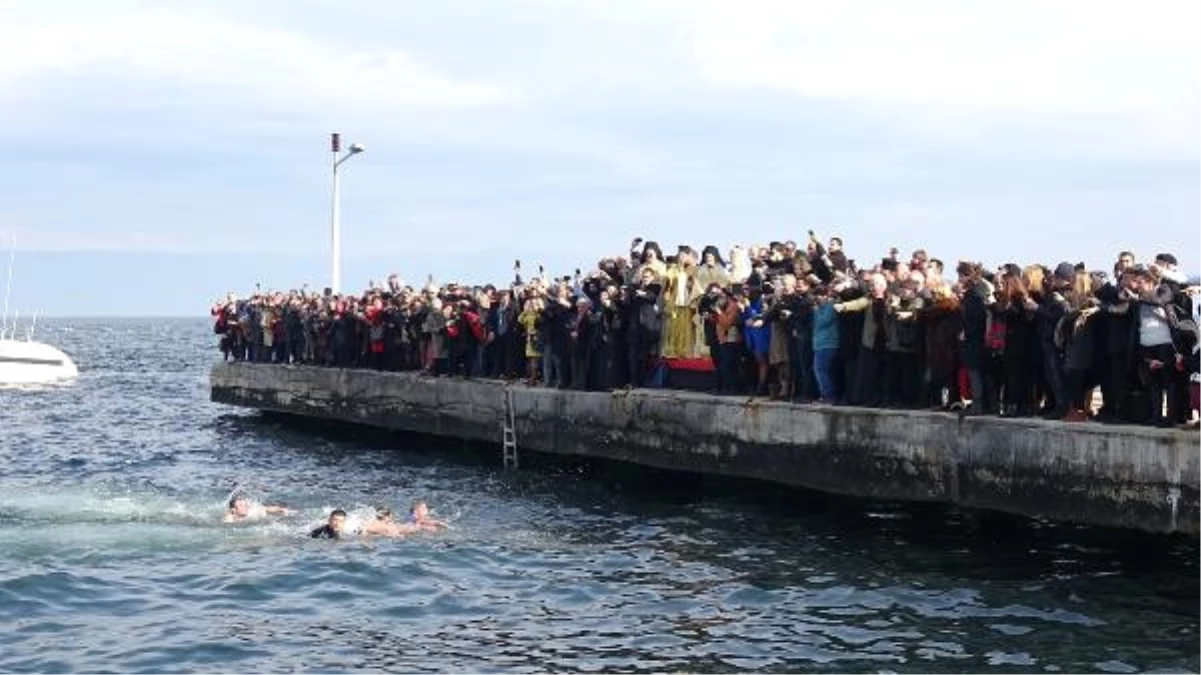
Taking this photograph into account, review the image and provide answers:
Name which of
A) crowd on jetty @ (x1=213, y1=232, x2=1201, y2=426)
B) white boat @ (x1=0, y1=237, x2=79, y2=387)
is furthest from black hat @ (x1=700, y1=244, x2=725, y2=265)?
white boat @ (x1=0, y1=237, x2=79, y2=387)

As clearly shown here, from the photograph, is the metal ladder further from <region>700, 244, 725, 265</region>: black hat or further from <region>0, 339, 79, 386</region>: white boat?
<region>0, 339, 79, 386</region>: white boat

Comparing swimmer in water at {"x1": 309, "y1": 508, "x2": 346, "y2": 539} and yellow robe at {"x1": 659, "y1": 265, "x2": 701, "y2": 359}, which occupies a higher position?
yellow robe at {"x1": 659, "y1": 265, "x2": 701, "y2": 359}

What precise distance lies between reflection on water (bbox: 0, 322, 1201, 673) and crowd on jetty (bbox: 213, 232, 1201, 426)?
1.68 metres

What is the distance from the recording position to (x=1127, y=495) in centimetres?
1648

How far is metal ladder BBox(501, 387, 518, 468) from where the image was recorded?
27.8 meters

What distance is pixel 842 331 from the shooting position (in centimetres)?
1997

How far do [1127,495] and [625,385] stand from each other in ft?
34.1

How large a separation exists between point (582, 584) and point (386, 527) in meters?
4.29

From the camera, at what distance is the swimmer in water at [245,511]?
20.9m

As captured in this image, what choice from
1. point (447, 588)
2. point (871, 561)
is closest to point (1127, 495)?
point (871, 561)

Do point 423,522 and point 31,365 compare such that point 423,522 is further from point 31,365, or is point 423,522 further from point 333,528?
point 31,365

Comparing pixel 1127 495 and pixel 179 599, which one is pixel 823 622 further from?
pixel 179 599

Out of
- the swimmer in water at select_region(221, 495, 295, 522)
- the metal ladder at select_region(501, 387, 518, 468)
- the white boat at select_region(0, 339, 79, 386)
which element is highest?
the white boat at select_region(0, 339, 79, 386)

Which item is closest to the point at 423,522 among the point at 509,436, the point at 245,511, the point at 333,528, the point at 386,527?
the point at 386,527
